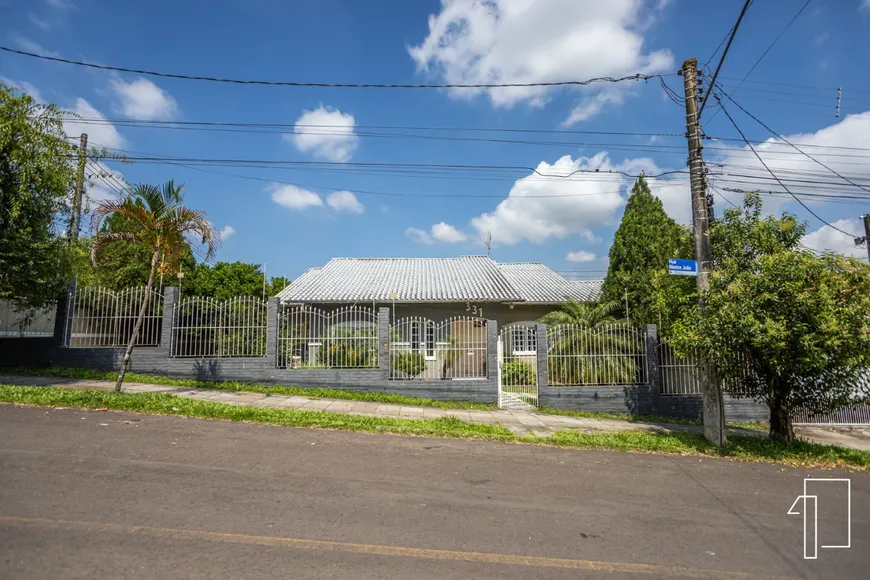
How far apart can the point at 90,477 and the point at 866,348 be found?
10.8 meters

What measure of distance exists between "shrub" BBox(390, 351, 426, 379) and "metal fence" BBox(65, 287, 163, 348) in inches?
251

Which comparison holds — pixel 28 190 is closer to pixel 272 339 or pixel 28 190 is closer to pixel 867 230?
pixel 272 339

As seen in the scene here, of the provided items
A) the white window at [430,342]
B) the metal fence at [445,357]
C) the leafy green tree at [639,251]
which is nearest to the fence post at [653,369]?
the leafy green tree at [639,251]

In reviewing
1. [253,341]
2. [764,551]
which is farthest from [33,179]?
[764,551]

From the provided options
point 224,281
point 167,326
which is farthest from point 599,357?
point 224,281

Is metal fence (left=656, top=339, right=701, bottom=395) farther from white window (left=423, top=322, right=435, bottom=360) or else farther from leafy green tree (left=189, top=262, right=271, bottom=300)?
leafy green tree (left=189, top=262, right=271, bottom=300)

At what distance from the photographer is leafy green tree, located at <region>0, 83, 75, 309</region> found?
10.7 m

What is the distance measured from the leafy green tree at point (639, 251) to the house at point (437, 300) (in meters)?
2.84

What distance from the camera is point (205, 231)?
1118 centimetres

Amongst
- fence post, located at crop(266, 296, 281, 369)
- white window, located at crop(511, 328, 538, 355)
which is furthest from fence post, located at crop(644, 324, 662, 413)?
fence post, located at crop(266, 296, 281, 369)

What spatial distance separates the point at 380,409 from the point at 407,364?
2035 mm

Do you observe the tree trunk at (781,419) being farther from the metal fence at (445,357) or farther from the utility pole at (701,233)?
the metal fence at (445,357)

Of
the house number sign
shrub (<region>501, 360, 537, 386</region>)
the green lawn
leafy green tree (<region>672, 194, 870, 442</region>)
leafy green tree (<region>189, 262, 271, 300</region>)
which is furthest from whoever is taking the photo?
leafy green tree (<region>189, 262, 271, 300</region>)

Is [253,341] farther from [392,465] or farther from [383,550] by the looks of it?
[383,550]
